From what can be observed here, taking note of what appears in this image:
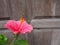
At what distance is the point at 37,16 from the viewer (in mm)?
1074

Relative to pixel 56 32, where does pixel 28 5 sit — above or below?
above

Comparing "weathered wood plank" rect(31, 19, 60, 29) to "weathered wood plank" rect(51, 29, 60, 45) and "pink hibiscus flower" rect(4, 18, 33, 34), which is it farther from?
"pink hibiscus flower" rect(4, 18, 33, 34)

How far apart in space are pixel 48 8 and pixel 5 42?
15.0 inches

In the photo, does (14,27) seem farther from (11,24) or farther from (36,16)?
(36,16)

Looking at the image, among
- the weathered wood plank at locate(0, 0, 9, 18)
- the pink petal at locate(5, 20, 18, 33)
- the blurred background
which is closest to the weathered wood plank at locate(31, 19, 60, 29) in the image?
the blurred background

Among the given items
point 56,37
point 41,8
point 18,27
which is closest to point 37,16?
point 41,8

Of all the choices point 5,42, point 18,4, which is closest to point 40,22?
point 18,4

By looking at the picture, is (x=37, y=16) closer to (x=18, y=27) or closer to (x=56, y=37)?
(x=56, y=37)

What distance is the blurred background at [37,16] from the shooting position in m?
1.05

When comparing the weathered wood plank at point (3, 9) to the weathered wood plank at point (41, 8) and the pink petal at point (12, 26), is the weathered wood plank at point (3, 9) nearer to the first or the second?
the weathered wood plank at point (41, 8)

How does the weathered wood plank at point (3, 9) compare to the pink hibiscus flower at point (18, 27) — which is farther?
the weathered wood plank at point (3, 9)

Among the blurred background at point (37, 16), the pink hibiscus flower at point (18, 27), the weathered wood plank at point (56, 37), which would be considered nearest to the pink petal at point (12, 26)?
the pink hibiscus flower at point (18, 27)

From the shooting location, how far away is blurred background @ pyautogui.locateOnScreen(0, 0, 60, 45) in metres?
1.05

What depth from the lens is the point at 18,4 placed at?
A: 1048mm
